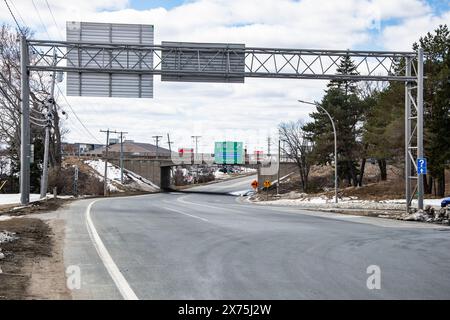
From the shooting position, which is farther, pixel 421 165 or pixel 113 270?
pixel 421 165

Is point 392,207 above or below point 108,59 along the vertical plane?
below

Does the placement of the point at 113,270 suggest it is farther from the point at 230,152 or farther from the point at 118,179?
the point at 118,179

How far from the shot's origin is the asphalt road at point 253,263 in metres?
8.38

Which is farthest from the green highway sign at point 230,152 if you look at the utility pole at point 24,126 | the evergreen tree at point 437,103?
the utility pole at point 24,126

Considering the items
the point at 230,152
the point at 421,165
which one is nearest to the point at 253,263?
the point at 421,165

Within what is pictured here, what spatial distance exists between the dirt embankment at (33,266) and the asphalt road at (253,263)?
353 millimetres

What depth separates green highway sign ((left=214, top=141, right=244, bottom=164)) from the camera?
95438 millimetres

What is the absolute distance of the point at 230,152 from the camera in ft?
314

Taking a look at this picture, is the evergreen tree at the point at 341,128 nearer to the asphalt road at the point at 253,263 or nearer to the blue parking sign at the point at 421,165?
the blue parking sign at the point at 421,165

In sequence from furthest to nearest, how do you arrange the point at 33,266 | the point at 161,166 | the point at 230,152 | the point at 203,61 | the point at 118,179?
the point at 161,166 < the point at 230,152 < the point at 118,179 < the point at 203,61 < the point at 33,266

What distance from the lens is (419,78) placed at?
28719 mm

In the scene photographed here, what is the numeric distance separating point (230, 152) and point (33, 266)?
3353 inches

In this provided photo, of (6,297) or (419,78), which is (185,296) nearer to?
(6,297)

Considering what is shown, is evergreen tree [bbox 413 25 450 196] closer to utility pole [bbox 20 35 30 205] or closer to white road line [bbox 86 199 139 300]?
utility pole [bbox 20 35 30 205]
